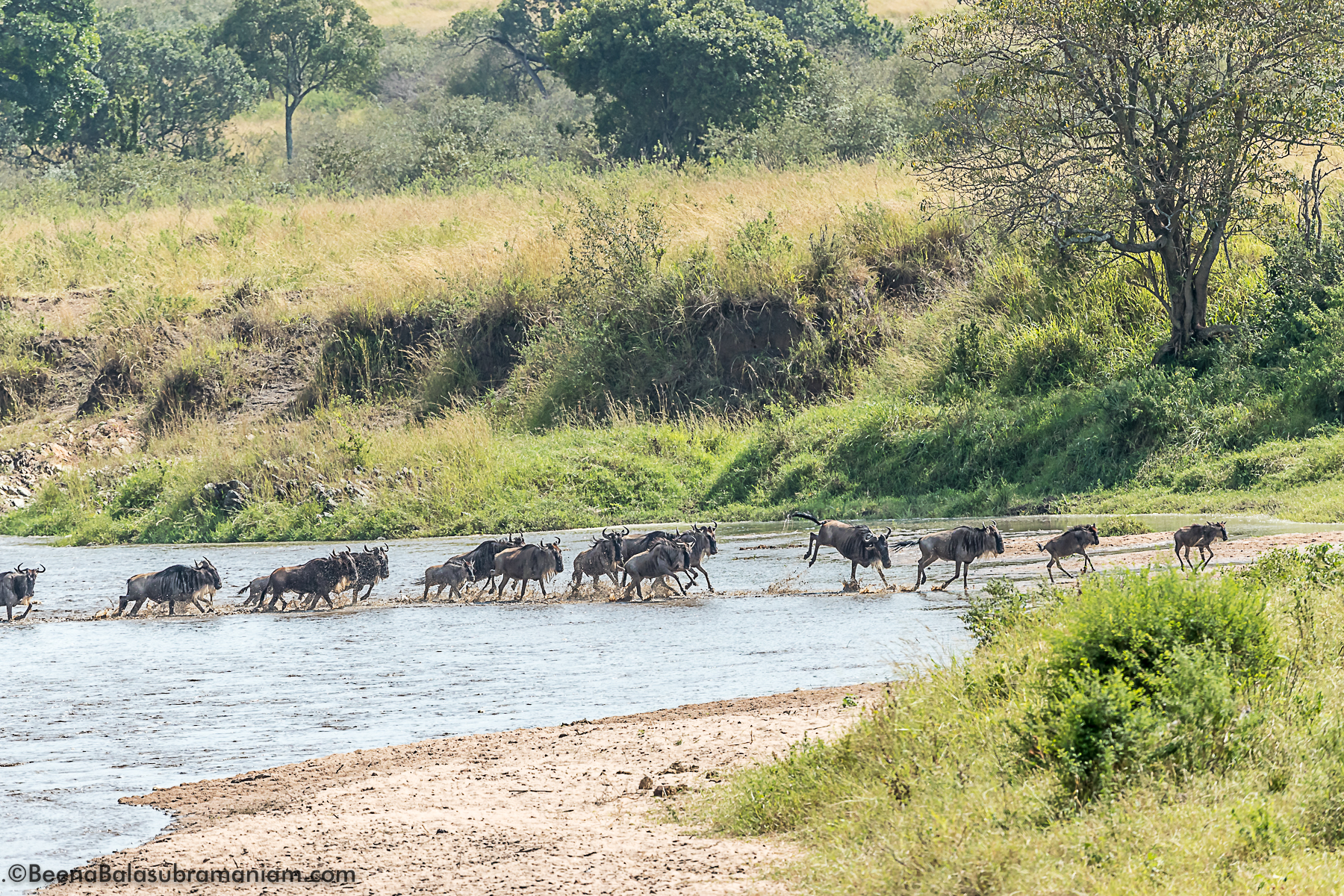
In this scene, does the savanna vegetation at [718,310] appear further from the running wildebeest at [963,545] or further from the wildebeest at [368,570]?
the wildebeest at [368,570]

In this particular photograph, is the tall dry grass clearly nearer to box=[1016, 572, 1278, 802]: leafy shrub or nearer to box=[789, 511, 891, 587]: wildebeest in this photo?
box=[789, 511, 891, 587]: wildebeest

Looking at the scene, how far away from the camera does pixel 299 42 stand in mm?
67062

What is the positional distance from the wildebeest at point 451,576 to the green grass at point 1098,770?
9080mm

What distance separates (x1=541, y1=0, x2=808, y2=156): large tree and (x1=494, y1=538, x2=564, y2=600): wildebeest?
88.8 ft

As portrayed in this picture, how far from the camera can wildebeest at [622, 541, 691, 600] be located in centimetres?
1559

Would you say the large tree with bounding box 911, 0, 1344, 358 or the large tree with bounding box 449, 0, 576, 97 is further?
the large tree with bounding box 449, 0, 576, 97

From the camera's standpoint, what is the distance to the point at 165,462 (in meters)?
26.9

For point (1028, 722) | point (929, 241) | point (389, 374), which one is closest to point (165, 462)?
point (389, 374)

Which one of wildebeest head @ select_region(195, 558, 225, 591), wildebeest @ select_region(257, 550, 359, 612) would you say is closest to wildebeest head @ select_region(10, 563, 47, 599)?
wildebeest head @ select_region(195, 558, 225, 591)

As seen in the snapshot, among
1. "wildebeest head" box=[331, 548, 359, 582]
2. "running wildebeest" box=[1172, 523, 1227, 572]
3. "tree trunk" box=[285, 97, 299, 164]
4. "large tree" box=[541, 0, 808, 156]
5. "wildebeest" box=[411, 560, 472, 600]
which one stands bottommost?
"wildebeest" box=[411, 560, 472, 600]

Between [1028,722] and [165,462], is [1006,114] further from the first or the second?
[1028,722]

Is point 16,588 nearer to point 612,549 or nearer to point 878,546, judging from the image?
point 612,549

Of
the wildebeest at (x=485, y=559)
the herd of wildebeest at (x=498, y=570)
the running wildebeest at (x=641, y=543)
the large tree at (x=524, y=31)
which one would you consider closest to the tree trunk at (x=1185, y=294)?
the herd of wildebeest at (x=498, y=570)

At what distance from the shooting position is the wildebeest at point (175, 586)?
53.9 feet
